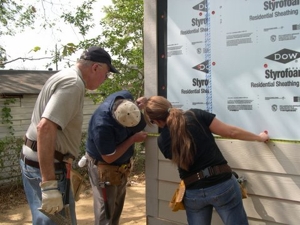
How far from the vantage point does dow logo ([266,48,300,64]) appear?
2912 millimetres

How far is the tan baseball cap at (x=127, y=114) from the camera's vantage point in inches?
128

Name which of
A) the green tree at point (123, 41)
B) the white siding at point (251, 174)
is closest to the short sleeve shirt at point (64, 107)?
the white siding at point (251, 174)

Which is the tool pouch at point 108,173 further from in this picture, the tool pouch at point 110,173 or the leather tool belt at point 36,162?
the leather tool belt at point 36,162

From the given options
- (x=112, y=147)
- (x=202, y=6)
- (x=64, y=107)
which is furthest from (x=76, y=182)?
(x=202, y=6)

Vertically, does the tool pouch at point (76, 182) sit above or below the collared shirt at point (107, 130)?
below

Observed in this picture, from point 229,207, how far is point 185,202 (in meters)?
0.35

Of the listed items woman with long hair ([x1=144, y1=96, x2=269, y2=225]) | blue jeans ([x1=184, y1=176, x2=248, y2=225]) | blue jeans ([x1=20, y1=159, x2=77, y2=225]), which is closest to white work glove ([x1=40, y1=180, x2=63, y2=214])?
blue jeans ([x1=20, y1=159, x2=77, y2=225])

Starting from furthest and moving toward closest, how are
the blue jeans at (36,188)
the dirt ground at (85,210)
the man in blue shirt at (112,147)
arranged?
the dirt ground at (85,210)
the man in blue shirt at (112,147)
the blue jeans at (36,188)

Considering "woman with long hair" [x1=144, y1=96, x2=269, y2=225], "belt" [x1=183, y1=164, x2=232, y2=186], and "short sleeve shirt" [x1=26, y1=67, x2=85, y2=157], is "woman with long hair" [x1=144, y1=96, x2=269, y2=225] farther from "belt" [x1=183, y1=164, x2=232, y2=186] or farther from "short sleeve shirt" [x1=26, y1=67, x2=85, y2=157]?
"short sleeve shirt" [x1=26, y1=67, x2=85, y2=157]

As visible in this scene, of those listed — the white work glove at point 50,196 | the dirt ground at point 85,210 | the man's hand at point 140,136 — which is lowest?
the dirt ground at point 85,210

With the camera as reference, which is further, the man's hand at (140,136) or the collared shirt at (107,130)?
the man's hand at (140,136)

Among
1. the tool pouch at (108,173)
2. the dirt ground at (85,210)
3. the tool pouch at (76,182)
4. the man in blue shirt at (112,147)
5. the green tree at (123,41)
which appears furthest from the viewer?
the green tree at (123,41)

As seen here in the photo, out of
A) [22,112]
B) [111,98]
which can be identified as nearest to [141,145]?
[22,112]

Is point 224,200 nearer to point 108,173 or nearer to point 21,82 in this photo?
point 108,173
